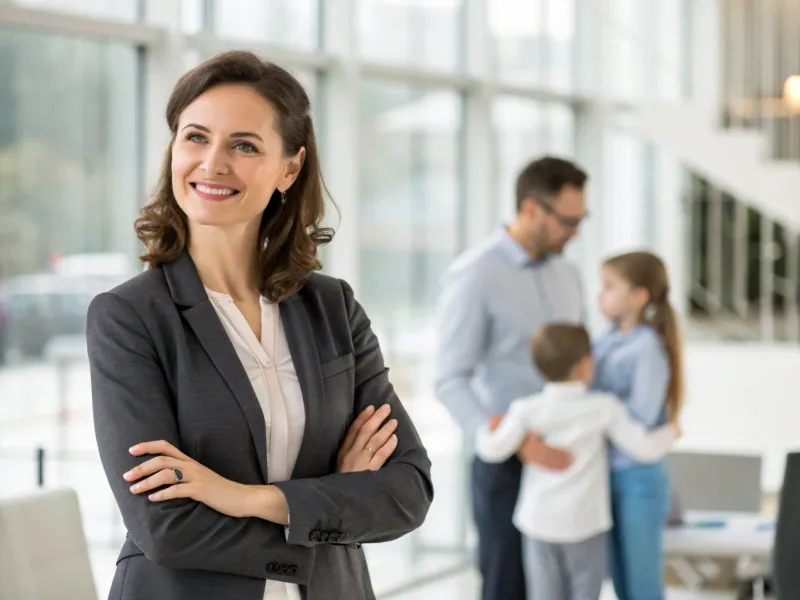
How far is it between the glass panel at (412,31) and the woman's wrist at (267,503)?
437 cm

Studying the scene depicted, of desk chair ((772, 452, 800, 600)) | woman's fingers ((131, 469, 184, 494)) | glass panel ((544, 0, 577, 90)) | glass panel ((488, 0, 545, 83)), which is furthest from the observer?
glass panel ((544, 0, 577, 90))

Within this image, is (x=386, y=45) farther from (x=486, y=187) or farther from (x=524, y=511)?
(x=524, y=511)

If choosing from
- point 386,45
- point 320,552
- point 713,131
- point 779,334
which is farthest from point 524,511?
point 779,334

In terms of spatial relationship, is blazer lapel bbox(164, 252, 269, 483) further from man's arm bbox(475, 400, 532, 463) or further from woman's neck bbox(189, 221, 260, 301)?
man's arm bbox(475, 400, 532, 463)

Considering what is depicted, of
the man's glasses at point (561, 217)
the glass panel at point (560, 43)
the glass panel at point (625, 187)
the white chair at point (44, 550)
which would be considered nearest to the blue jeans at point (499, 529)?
the man's glasses at point (561, 217)

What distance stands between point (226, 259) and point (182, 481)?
40 cm

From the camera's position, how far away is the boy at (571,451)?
13.3ft

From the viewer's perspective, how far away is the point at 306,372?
6.70 ft

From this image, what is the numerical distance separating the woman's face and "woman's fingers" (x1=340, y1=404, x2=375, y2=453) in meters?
0.39

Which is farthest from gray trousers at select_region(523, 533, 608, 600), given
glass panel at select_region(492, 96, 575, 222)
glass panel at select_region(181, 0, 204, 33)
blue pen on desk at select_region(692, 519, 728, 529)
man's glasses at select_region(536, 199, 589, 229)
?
glass panel at select_region(492, 96, 575, 222)

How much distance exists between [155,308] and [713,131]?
721 centimetres

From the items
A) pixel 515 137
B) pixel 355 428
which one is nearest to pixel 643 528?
pixel 355 428

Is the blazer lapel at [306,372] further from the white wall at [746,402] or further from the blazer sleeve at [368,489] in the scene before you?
the white wall at [746,402]

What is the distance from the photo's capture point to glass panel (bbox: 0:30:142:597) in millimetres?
4184
